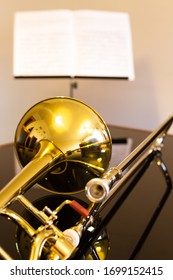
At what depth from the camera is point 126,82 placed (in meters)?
1.97

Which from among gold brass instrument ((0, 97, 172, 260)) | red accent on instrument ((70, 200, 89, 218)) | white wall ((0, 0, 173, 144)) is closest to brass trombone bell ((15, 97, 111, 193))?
gold brass instrument ((0, 97, 172, 260))

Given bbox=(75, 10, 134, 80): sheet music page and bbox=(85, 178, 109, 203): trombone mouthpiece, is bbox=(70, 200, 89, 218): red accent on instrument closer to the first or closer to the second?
bbox=(85, 178, 109, 203): trombone mouthpiece

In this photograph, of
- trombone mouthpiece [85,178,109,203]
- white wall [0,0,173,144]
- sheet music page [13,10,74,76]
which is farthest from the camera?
white wall [0,0,173,144]

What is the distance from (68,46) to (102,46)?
0.15 meters

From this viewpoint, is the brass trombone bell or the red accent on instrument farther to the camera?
the brass trombone bell

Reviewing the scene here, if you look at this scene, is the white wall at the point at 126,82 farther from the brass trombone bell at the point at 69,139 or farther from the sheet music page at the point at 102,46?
the brass trombone bell at the point at 69,139

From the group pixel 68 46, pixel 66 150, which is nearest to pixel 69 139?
pixel 66 150

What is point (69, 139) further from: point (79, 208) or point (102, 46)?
point (102, 46)

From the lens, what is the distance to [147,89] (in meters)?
1.92

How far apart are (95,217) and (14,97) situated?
170 cm

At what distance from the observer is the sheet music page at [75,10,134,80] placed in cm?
132

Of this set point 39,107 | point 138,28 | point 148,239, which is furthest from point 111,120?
point 148,239

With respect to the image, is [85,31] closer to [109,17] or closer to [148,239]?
[109,17]

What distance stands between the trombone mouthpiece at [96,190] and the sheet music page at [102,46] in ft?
3.06
